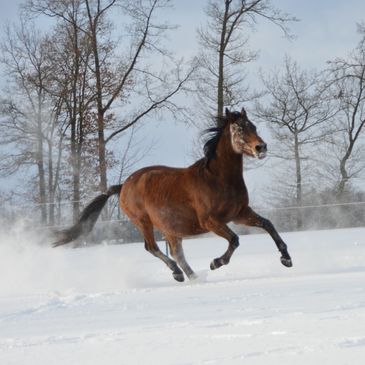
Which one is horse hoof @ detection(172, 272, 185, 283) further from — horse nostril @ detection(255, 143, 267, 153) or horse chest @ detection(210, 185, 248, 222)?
horse nostril @ detection(255, 143, 267, 153)

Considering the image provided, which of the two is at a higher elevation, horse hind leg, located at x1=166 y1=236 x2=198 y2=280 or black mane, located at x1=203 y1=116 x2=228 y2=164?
black mane, located at x1=203 y1=116 x2=228 y2=164

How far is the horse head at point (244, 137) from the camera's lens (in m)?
7.79

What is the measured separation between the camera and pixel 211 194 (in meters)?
8.22

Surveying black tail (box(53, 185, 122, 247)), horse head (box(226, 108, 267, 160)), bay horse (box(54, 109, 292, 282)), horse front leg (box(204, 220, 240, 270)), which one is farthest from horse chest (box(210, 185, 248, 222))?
black tail (box(53, 185, 122, 247))

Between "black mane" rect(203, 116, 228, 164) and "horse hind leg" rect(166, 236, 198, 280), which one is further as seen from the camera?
"horse hind leg" rect(166, 236, 198, 280)

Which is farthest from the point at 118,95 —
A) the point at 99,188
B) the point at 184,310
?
the point at 184,310

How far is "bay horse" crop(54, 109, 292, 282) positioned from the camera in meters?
8.14

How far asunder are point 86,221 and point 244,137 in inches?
141

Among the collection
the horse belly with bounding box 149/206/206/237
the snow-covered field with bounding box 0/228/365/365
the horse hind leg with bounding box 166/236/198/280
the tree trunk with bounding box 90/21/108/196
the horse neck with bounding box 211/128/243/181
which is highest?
the tree trunk with bounding box 90/21/108/196

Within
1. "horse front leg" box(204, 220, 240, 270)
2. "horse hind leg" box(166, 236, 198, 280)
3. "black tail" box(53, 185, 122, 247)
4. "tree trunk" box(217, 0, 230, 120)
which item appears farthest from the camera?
"tree trunk" box(217, 0, 230, 120)

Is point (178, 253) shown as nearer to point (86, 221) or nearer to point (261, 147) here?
point (86, 221)

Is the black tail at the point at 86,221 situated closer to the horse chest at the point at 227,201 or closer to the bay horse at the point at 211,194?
the bay horse at the point at 211,194

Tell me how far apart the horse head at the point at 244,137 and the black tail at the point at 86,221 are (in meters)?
2.83

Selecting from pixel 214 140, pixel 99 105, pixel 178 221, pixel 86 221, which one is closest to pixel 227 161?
pixel 214 140
